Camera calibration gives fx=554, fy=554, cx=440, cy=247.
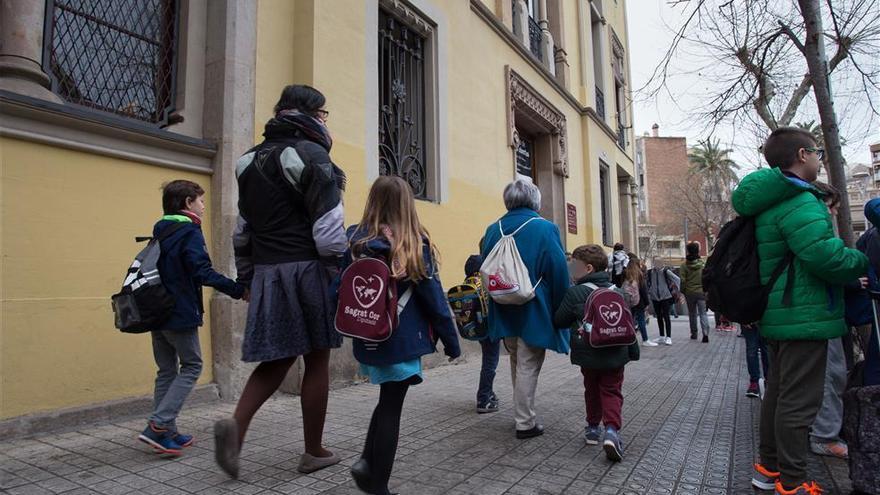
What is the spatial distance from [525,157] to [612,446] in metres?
10.5

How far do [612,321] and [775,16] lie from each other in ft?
15.0

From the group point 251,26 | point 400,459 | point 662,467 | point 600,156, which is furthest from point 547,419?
point 600,156

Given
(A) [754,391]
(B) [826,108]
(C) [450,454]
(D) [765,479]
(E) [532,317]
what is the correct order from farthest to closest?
(A) [754,391] < (B) [826,108] < (E) [532,317] < (C) [450,454] < (D) [765,479]

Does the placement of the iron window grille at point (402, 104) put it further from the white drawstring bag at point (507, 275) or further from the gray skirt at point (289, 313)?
the gray skirt at point (289, 313)

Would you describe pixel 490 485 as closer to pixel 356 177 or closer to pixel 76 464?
pixel 76 464

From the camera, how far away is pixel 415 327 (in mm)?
2641

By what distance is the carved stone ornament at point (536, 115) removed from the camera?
10.5 meters

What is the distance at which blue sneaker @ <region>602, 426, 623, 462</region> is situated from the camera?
334cm

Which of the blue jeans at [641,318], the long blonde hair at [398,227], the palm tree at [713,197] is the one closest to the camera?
the long blonde hair at [398,227]

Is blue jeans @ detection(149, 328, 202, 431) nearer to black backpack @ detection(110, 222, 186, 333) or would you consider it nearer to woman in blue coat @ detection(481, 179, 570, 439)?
black backpack @ detection(110, 222, 186, 333)

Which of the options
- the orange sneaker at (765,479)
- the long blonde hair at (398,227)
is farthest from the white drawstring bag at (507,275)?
the orange sneaker at (765,479)

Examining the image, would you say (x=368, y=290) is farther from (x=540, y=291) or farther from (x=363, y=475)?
(x=540, y=291)

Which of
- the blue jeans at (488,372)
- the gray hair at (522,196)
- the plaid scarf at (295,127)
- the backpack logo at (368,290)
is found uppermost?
the plaid scarf at (295,127)

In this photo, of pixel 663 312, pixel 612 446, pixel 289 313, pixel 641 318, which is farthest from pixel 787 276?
pixel 663 312
